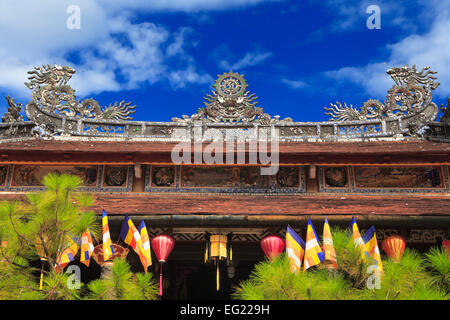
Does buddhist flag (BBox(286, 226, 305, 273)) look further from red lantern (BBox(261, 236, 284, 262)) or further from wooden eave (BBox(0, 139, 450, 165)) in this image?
wooden eave (BBox(0, 139, 450, 165))

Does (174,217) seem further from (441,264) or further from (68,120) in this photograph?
(68,120)

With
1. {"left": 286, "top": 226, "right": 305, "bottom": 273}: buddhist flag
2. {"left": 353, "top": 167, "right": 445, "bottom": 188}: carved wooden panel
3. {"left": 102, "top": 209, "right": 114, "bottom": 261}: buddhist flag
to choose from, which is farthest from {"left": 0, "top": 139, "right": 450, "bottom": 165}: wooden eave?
{"left": 286, "top": 226, "right": 305, "bottom": 273}: buddhist flag

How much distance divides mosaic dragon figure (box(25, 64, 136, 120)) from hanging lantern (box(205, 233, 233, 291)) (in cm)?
518

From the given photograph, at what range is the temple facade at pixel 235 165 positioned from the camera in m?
6.90

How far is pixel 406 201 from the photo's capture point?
7559 mm

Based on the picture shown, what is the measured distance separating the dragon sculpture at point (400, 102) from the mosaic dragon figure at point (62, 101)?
212 inches

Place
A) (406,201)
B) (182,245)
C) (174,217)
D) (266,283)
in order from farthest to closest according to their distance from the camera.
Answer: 1. (182,245)
2. (406,201)
3. (174,217)
4. (266,283)

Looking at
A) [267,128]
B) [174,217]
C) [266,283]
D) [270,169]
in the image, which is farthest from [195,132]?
[266,283]

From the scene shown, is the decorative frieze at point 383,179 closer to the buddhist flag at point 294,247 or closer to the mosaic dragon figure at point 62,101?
the buddhist flag at point 294,247

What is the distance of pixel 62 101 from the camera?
10.8 meters

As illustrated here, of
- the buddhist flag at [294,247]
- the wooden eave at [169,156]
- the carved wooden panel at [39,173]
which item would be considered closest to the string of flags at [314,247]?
the buddhist flag at [294,247]

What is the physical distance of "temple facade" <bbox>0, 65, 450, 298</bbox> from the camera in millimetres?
A: 6902
